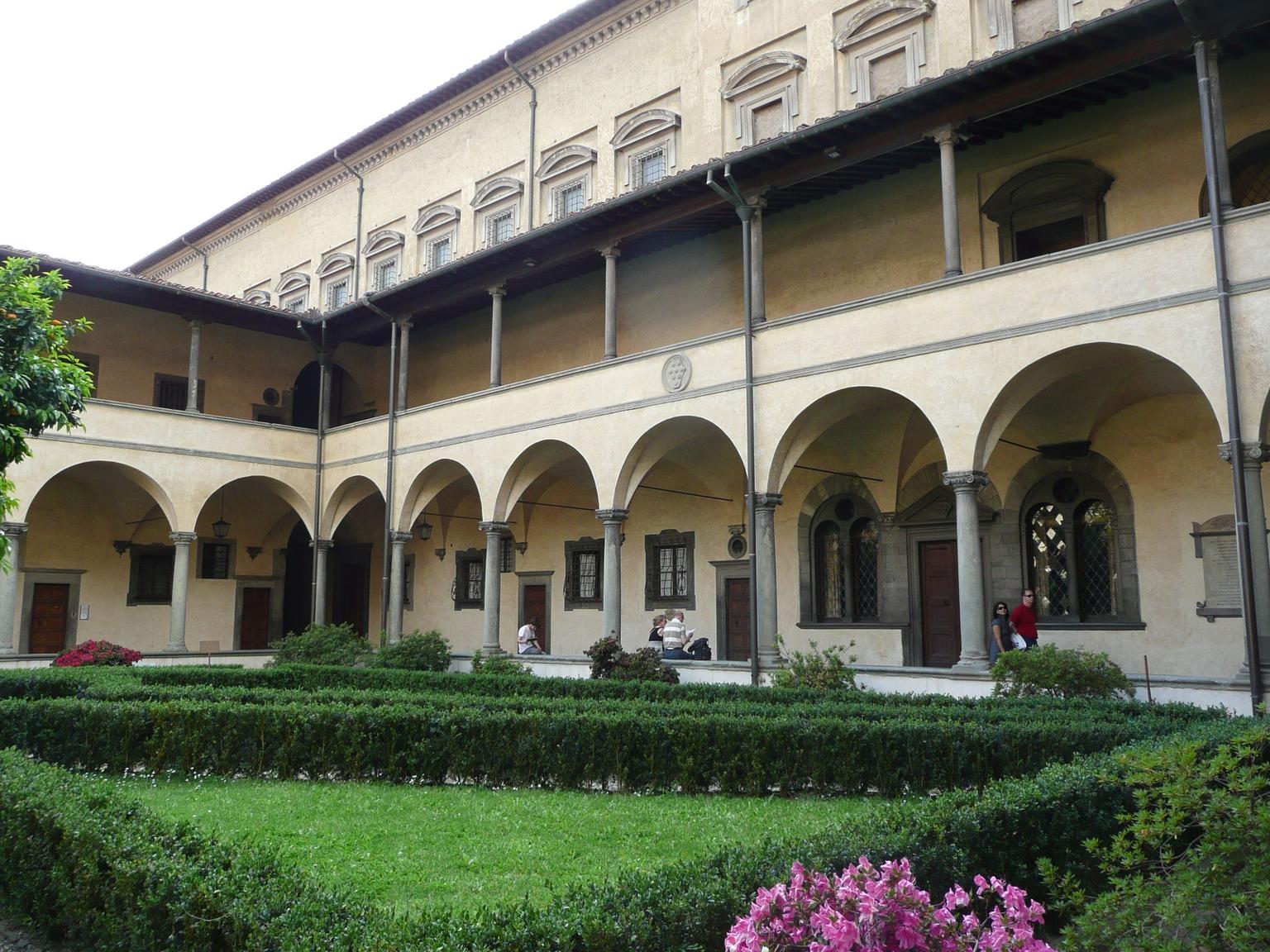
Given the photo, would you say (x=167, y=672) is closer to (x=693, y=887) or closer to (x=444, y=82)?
(x=693, y=887)

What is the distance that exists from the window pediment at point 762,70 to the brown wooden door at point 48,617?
17983 mm

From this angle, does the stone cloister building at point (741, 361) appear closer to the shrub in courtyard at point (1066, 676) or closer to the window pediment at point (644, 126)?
the window pediment at point (644, 126)

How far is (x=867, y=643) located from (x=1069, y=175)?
7.85m

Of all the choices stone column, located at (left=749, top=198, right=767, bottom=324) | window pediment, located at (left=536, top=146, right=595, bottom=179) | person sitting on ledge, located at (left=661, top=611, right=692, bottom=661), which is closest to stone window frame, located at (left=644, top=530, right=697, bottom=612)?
person sitting on ledge, located at (left=661, top=611, right=692, bottom=661)

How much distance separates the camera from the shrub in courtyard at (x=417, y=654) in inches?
709

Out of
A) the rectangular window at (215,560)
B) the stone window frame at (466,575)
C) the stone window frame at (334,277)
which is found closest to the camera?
the stone window frame at (466,575)

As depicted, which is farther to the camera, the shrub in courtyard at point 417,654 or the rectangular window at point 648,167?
the rectangular window at point 648,167

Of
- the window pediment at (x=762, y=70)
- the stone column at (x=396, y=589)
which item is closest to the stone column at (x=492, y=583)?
the stone column at (x=396, y=589)

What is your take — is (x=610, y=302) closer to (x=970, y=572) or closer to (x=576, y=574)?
(x=576, y=574)

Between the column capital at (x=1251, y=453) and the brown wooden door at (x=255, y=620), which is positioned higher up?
the column capital at (x=1251, y=453)

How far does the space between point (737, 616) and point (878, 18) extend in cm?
1078

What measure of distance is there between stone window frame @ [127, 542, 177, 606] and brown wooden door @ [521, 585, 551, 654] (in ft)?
26.9

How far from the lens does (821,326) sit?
1403 cm

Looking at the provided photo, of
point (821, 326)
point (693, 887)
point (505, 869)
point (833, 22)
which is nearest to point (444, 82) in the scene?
point (833, 22)
